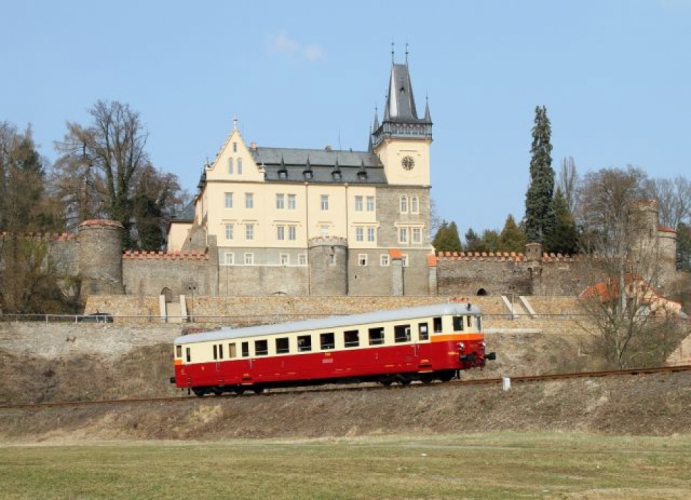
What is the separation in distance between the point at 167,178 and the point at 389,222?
25374 mm

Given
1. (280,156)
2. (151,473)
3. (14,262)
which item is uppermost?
(280,156)

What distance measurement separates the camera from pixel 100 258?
6681 cm

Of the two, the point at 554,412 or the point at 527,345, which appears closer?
the point at 554,412

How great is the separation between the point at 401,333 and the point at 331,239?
125ft

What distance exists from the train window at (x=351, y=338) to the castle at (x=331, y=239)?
34.4 meters

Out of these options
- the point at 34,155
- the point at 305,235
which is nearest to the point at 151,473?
the point at 305,235

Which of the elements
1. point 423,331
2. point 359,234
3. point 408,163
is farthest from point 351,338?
point 408,163

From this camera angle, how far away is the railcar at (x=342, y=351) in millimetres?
32625

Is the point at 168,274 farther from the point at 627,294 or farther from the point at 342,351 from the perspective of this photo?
the point at 342,351

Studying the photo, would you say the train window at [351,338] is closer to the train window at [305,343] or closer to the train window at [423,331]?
the train window at [305,343]

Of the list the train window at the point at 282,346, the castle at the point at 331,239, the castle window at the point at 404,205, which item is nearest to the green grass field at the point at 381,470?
the train window at the point at 282,346

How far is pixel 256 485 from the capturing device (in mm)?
17281

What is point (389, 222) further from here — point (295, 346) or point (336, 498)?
point (336, 498)

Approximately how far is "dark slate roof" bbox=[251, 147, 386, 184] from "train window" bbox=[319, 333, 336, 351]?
128 ft
